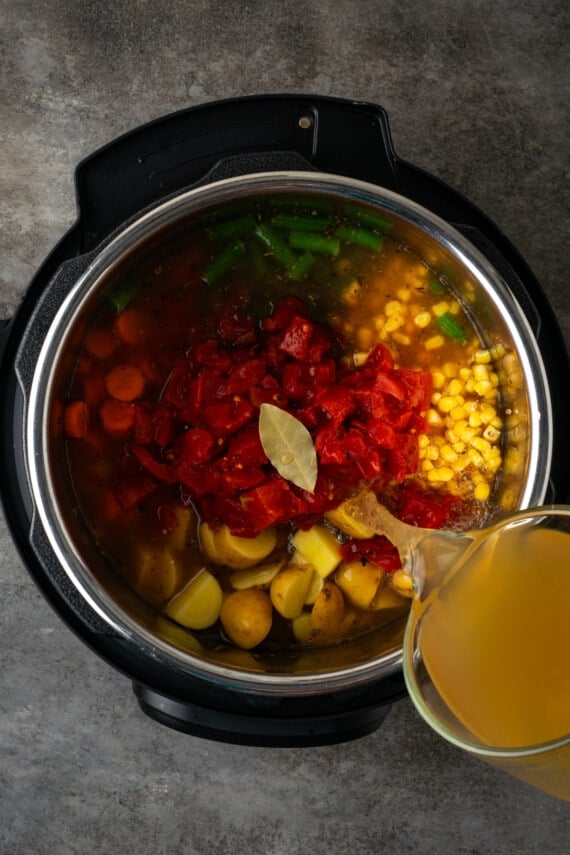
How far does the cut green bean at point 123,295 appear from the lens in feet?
5.58

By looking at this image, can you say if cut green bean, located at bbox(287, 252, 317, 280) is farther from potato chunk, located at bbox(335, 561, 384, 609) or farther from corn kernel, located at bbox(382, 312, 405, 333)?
potato chunk, located at bbox(335, 561, 384, 609)

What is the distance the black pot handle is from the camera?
1.69 meters

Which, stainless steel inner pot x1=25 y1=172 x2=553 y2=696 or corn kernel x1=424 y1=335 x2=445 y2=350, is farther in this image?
corn kernel x1=424 y1=335 x2=445 y2=350

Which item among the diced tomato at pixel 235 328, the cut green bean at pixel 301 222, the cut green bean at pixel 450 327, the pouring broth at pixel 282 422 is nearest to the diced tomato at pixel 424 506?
the pouring broth at pixel 282 422

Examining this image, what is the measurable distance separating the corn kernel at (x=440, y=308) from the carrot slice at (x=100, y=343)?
0.71m

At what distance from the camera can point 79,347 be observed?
1684mm

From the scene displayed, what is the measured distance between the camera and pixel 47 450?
5.22ft

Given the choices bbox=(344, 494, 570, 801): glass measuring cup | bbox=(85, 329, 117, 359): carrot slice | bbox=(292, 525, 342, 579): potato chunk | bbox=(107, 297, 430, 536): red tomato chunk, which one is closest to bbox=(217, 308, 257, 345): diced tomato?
bbox=(107, 297, 430, 536): red tomato chunk

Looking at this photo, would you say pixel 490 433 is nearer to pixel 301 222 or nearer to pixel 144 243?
pixel 301 222

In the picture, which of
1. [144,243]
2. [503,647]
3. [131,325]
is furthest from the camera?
[131,325]

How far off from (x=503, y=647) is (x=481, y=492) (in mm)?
618

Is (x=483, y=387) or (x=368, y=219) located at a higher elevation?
(x=368, y=219)

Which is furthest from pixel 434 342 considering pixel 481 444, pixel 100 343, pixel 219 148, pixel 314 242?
pixel 100 343

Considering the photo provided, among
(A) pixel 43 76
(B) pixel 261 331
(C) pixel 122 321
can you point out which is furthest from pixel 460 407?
(A) pixel 43 76
